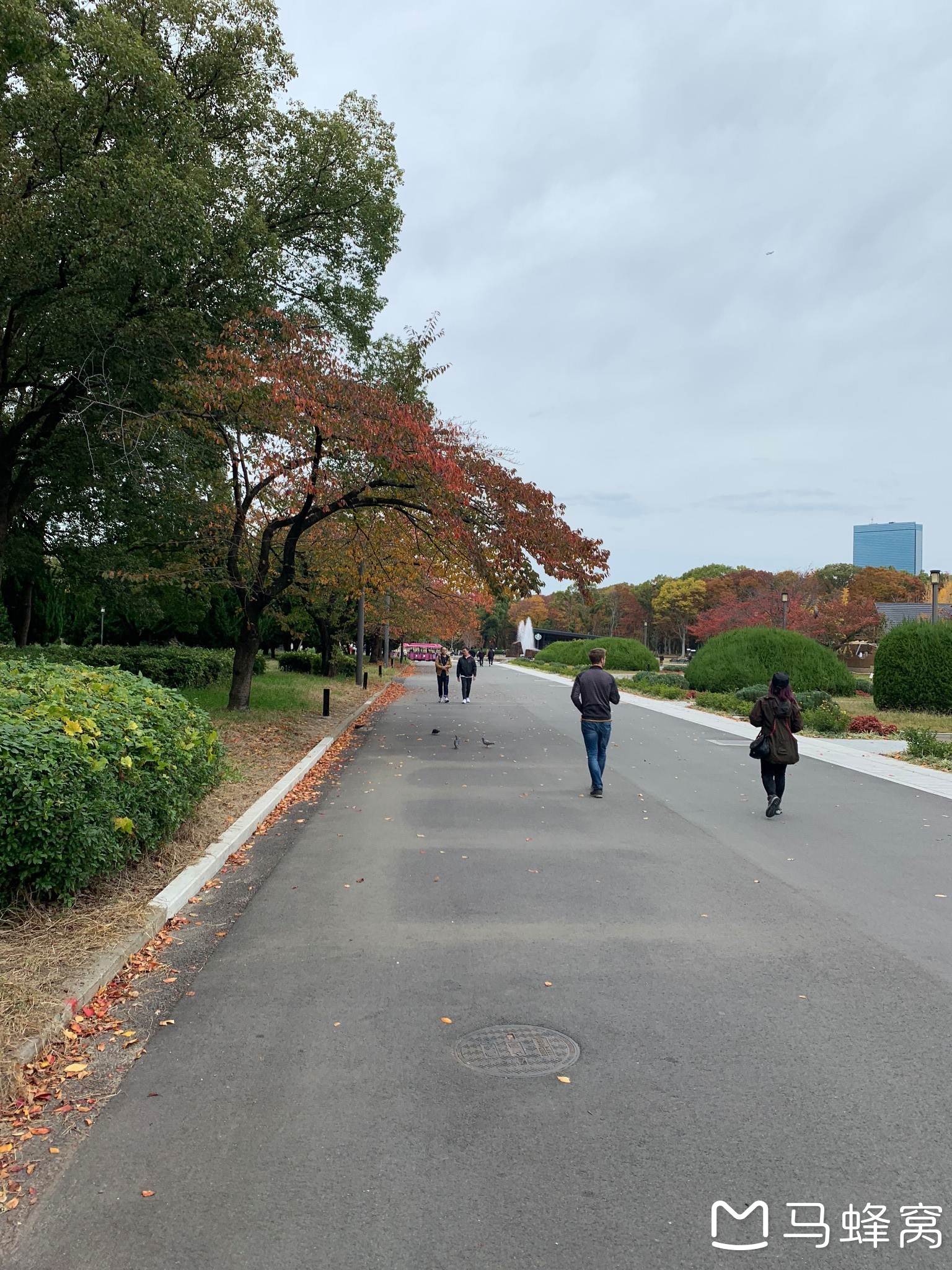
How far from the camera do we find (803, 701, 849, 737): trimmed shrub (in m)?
19.5

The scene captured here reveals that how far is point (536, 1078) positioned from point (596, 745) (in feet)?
23.6

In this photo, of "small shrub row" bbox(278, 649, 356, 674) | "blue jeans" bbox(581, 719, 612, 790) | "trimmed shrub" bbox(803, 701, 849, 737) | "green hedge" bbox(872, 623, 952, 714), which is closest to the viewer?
"blue jeans" bbox(581, 719, 612, 790)

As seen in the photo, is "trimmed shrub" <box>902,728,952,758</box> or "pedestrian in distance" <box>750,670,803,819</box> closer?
"pedestrian in distance" <box>750,670,803,819</box>

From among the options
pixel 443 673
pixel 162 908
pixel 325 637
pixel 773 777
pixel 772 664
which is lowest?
pixel 162 908

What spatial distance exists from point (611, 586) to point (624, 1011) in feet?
399

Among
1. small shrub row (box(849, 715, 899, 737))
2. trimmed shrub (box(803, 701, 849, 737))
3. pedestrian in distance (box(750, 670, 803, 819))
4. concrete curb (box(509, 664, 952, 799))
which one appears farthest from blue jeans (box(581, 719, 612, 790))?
small shrub row (box(849, 715, 899, 737))

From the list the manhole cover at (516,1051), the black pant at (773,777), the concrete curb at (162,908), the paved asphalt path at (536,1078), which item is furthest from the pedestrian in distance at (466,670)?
the manhole cover at (516,1051)

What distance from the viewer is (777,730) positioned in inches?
376

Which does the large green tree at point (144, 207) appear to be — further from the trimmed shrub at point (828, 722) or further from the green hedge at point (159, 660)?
the trimmed shrub at point (828, 722)

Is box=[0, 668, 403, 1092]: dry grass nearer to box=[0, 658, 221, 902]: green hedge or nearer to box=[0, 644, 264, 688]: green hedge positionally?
box=[0, 658, 221, 902]: green hedge

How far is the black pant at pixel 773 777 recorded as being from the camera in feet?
31.9

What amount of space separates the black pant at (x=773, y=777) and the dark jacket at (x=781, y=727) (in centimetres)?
11

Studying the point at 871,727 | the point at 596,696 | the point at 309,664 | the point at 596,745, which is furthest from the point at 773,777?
the point at 309,664

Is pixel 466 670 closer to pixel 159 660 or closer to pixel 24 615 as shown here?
pixel 159 660
